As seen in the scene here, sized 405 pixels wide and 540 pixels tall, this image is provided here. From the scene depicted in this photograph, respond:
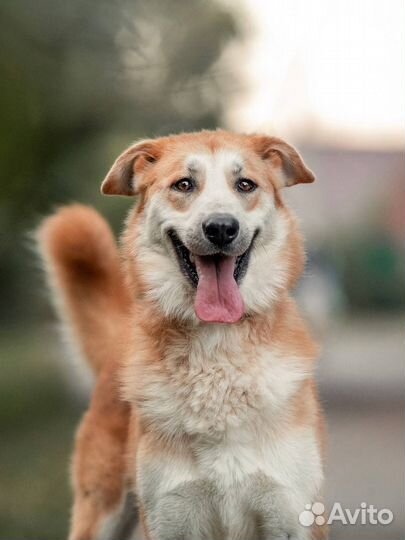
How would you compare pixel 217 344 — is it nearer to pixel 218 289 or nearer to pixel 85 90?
pixel 218 289

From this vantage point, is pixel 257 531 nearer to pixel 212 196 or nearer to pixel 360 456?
pixel 212 196

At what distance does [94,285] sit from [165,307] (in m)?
1.12

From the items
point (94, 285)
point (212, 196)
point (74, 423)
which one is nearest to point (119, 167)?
point (212, 196)

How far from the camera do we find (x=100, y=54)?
29.3ft

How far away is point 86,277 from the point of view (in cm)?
454

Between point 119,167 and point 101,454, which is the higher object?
point 119,167

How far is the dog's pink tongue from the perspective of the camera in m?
3.36

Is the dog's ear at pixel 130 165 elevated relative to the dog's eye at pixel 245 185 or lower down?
elevated

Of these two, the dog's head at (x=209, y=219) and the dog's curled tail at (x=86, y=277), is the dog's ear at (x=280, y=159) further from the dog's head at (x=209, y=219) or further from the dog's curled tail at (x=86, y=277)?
the dog's curled tail at (x=86, y=277)

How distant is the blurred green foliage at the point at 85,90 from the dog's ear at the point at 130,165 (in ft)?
14.7

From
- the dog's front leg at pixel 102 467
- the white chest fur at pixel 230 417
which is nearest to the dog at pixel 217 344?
the white chest fur at pixel 230 417

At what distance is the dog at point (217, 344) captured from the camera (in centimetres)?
335

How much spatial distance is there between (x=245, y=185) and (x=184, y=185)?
204mm

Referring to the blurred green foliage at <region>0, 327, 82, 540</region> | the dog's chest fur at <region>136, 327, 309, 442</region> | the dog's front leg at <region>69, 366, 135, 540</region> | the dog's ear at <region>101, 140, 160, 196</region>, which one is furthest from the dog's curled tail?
the blurred green foliage at <region>0, 327, 82, 540</region>
